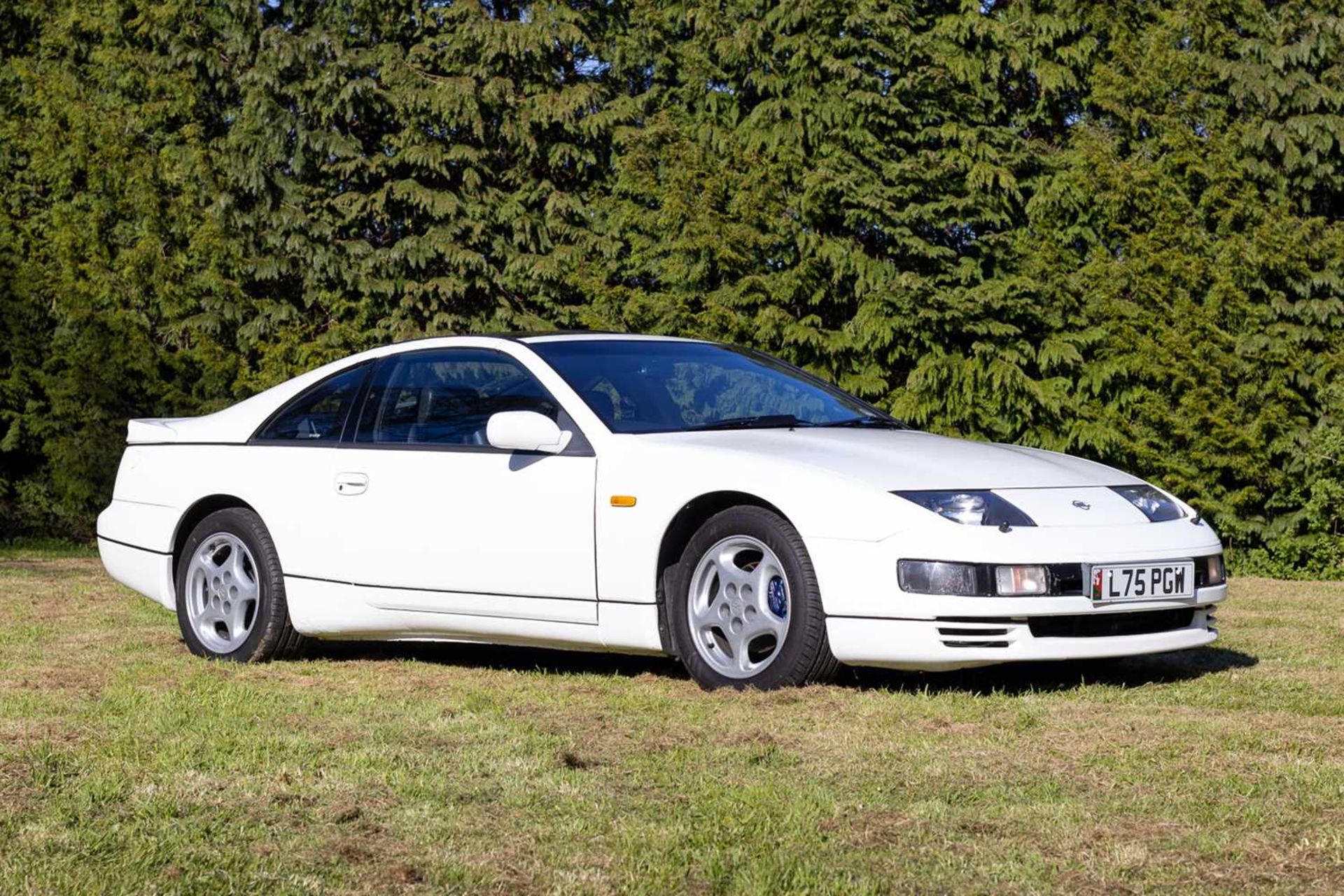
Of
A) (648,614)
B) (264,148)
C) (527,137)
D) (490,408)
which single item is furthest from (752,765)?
(264,148)

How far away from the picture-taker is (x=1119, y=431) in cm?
1205

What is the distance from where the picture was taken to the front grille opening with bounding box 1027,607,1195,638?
19.9 ft

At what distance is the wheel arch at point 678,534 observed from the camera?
6.45 metres

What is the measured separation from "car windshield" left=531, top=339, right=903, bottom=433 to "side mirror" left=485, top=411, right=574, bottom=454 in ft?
0.86

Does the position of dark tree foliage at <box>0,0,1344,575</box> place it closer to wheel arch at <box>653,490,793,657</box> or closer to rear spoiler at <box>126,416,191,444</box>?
rear spoiler at <box>126,416,191,444</box>

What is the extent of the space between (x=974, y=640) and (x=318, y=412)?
3.24 meters

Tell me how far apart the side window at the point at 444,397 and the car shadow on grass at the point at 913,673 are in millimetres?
999

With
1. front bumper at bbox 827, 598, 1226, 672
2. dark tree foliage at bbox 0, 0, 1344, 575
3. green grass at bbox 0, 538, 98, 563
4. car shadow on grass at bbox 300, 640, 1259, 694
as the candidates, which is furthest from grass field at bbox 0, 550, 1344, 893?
green grass at bbox 0, 538, 98, 563

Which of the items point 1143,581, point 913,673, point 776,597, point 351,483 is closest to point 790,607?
point 776,597

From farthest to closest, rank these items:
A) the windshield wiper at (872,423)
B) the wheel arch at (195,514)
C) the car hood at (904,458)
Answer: the wheel arch at (195,514), the windshield wiper at (872,423), the car hood at (904,458)

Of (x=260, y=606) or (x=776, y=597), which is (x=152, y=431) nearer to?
(x=260, y=606)

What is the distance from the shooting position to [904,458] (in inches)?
253

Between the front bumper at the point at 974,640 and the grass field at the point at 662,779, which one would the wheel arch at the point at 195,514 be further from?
the front bumper at the point at 974,640

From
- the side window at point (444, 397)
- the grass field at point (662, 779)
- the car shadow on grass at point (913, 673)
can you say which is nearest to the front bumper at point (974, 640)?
the grass field at point (662, 779)
